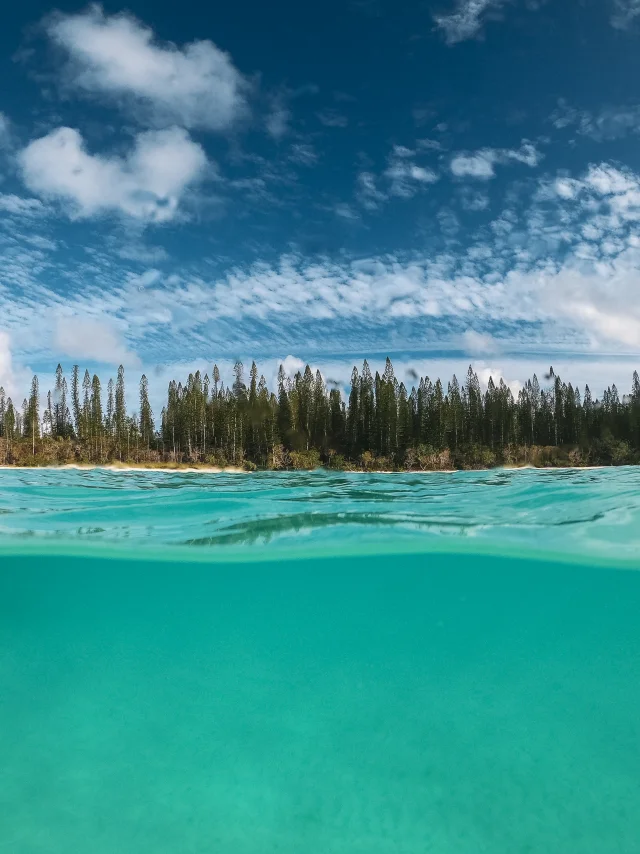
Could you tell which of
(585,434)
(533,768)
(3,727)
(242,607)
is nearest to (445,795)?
(533,768)

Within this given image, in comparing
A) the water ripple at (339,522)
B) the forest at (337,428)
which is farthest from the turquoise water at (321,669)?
the forest at (337,428)

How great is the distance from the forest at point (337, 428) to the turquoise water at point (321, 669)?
53061 millimetres

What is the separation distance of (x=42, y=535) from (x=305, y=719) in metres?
8.07

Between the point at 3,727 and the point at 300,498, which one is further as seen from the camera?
the point at 300,498

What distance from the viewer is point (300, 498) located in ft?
46.0

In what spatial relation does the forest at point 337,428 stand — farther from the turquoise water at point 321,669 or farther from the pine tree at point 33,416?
the turquoise water at point 321,669

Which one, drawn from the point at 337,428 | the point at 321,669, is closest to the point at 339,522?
the point at 321,669

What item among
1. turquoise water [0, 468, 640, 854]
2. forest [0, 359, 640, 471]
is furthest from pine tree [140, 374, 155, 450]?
turquoise water [0, 468, 640, 854]

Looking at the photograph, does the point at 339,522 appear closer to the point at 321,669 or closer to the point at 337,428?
the point at 321,669

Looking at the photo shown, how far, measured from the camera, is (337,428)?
269ft

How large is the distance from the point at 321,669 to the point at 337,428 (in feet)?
243

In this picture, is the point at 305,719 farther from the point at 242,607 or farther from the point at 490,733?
the point at 242,607

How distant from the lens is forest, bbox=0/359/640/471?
7006cm

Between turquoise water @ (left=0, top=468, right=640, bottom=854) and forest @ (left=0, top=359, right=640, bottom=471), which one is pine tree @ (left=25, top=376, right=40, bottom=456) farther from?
turquoise water @ (left=0, top=468, right=640, bottom=854)
